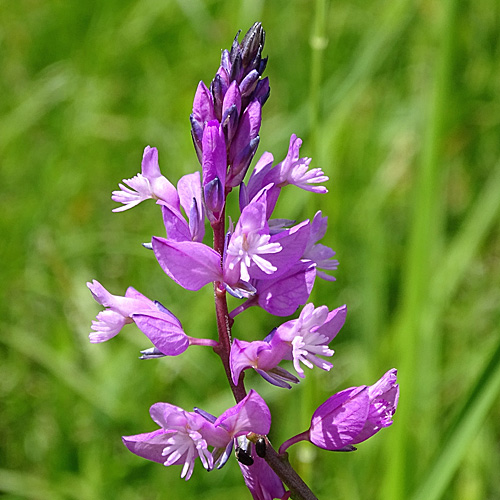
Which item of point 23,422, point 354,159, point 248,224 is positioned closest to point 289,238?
point 248,224

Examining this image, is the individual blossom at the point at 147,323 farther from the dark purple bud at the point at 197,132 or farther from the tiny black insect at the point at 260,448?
the dark purple bud at the point at 197,132

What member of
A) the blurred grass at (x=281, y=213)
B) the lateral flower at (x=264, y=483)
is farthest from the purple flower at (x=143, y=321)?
the blurred grass at (x=281, y=213)

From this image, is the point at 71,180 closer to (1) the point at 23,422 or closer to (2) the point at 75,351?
(2) the point at 75,351

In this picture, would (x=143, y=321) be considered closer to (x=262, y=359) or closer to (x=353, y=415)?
(x=262, y=359)

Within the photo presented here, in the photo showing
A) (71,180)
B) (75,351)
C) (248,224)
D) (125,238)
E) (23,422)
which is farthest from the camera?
(71,180)

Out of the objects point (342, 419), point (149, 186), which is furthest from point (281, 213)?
point (342, 419)
